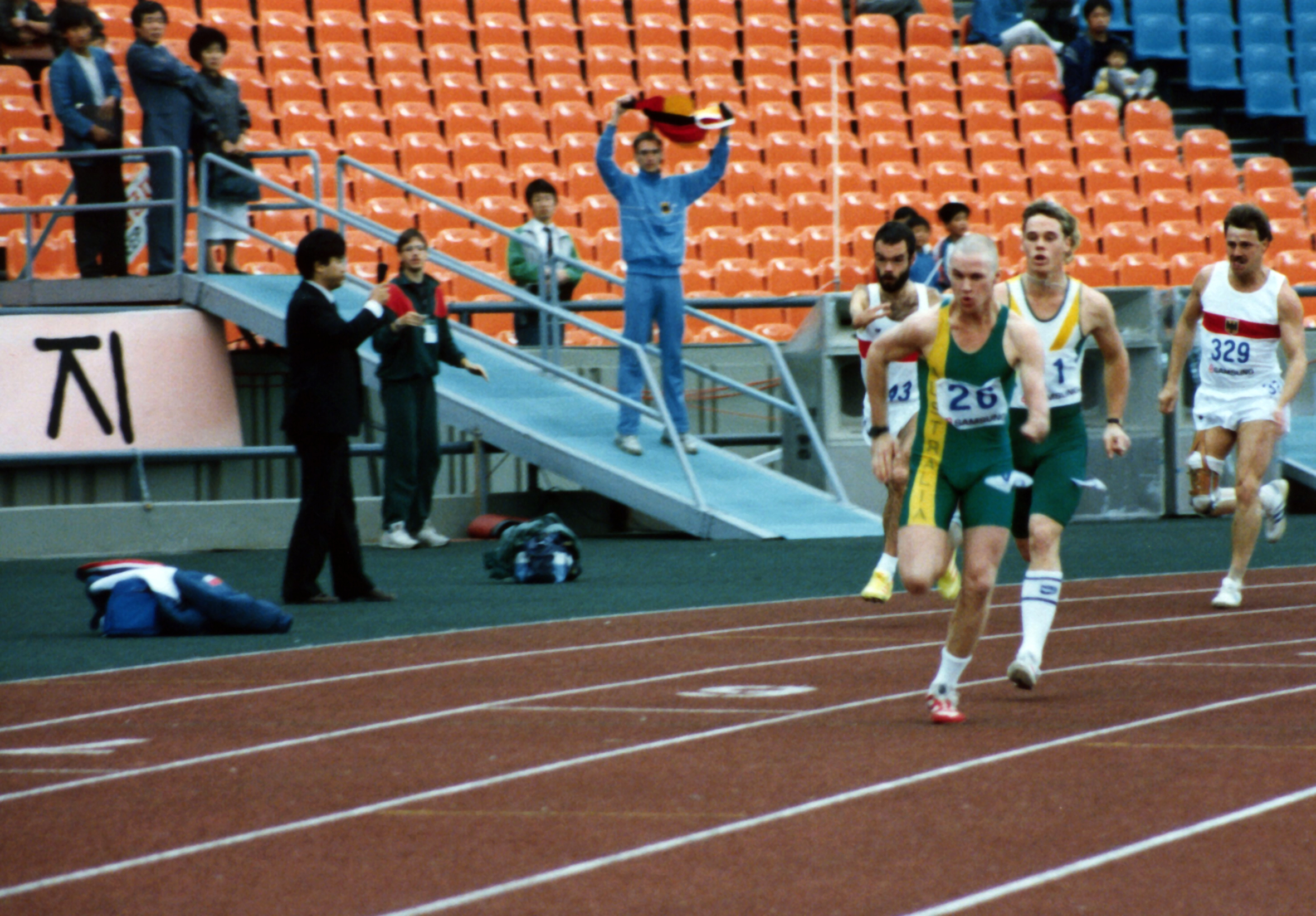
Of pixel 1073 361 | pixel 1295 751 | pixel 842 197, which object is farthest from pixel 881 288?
pixel 842 197

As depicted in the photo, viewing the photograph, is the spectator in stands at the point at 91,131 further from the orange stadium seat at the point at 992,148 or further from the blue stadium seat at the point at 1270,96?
the blue stadium seat at the point at 1270,96

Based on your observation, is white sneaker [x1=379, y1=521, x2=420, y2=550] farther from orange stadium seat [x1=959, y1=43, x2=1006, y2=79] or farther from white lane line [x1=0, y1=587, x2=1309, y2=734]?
orange stadium seat [x1=959, y1=43, x2=1006, y2=79]

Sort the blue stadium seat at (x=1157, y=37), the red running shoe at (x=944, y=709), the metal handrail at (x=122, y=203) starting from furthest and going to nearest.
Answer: the blue stadium seat at (x=1157, y=37) → the metal handrail at (x=122, y=203) → the red running shoe at (x=944, y=709)

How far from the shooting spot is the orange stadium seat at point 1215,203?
2225cm

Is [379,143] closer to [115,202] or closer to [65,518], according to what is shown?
[115,202]

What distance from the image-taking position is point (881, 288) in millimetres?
10594

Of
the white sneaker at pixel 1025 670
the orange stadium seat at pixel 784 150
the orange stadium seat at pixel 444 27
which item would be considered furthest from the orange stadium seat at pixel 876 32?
the white sneaker at pixel 1025 670

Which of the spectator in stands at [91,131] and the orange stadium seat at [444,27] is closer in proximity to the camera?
the spectator in stands at [91,131]

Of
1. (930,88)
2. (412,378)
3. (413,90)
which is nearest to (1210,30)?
(930,88)

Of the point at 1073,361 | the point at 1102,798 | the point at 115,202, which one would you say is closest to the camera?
the point at 1102,798

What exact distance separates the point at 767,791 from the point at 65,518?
963cm

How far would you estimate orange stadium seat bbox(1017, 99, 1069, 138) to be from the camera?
2293 centimetres

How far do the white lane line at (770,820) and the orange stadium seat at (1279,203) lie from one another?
16471 mm

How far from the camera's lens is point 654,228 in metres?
14.2
